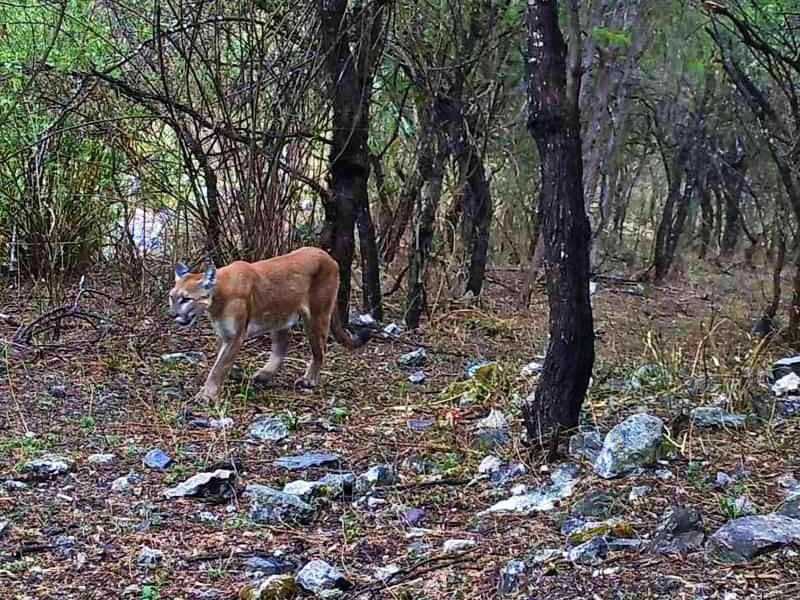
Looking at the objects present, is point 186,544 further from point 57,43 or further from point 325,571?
point 57,43

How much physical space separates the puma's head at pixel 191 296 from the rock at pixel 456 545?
3.23 metres

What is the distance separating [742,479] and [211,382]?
3.61 m

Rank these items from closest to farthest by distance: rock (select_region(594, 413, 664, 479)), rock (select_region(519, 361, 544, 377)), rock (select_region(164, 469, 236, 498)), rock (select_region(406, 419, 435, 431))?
1. rock (select_region(594, 413, 664, 479))
2. rock (select_region(164, 469, 236, 498))
3. rock (select_region(406, 419, 435, 431))
4. rock (select_region(519, 361, 544, 377))

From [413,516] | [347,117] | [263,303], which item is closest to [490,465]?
[413,516]

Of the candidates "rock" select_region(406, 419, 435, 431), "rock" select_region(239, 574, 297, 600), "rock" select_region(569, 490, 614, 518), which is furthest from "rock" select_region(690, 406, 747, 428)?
"rock" select_region(239, 574, 297, 600)

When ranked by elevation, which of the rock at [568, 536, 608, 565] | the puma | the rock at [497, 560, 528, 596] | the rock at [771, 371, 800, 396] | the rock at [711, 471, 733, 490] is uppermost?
the puma

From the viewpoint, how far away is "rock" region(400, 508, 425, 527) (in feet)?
15.9

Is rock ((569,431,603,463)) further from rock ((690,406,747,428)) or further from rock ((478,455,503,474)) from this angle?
rock ((690,406,747,428))

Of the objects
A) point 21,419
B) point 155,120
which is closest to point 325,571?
point 21,419

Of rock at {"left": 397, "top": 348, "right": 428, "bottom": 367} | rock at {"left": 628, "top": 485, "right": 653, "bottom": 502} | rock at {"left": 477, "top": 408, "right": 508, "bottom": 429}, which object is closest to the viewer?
rock at {"left": 628, "top": 485, "right": 653, "bottom": 502}

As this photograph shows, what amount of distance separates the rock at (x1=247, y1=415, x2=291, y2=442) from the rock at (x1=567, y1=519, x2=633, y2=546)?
7.99 ft

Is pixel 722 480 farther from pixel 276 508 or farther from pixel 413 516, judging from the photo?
pixel 276 508

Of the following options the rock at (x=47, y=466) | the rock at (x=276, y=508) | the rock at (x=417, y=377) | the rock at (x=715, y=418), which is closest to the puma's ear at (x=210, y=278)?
the rock at (x=417, y=377)

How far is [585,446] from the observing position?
5.38 metres
